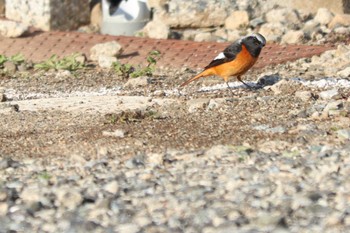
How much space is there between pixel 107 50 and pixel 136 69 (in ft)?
1.91

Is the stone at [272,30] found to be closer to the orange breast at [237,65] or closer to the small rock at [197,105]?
the orange breast at [237,65]

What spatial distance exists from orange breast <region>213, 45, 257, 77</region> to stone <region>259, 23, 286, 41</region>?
9.86 feet

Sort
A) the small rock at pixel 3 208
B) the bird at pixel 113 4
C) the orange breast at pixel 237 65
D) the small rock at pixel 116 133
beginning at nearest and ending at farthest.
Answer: the small rock at pixel 3 208 < the small rock at pixel 116 133 < the orange breast at pixel 237 65 < the bird at pixel 113 4

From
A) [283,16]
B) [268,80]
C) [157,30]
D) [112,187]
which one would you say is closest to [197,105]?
[268,80]

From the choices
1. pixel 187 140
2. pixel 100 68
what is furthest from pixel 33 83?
pixel 187 140

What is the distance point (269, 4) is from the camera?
1412cm

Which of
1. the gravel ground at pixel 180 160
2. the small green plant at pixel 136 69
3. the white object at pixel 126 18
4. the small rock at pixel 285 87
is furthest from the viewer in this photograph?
the white object at pixel 126 18

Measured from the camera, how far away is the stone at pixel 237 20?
13.5 meters

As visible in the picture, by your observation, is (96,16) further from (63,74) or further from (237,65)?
(237,65)

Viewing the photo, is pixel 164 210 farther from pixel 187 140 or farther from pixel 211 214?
pixel 187 140

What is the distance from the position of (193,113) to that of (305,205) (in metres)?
2.85

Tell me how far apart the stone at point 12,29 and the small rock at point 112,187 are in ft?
21.9

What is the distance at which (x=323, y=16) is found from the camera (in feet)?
44.0

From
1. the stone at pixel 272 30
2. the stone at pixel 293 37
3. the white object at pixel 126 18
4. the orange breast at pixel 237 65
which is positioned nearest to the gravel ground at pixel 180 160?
the orange breast at pixel 237 65
